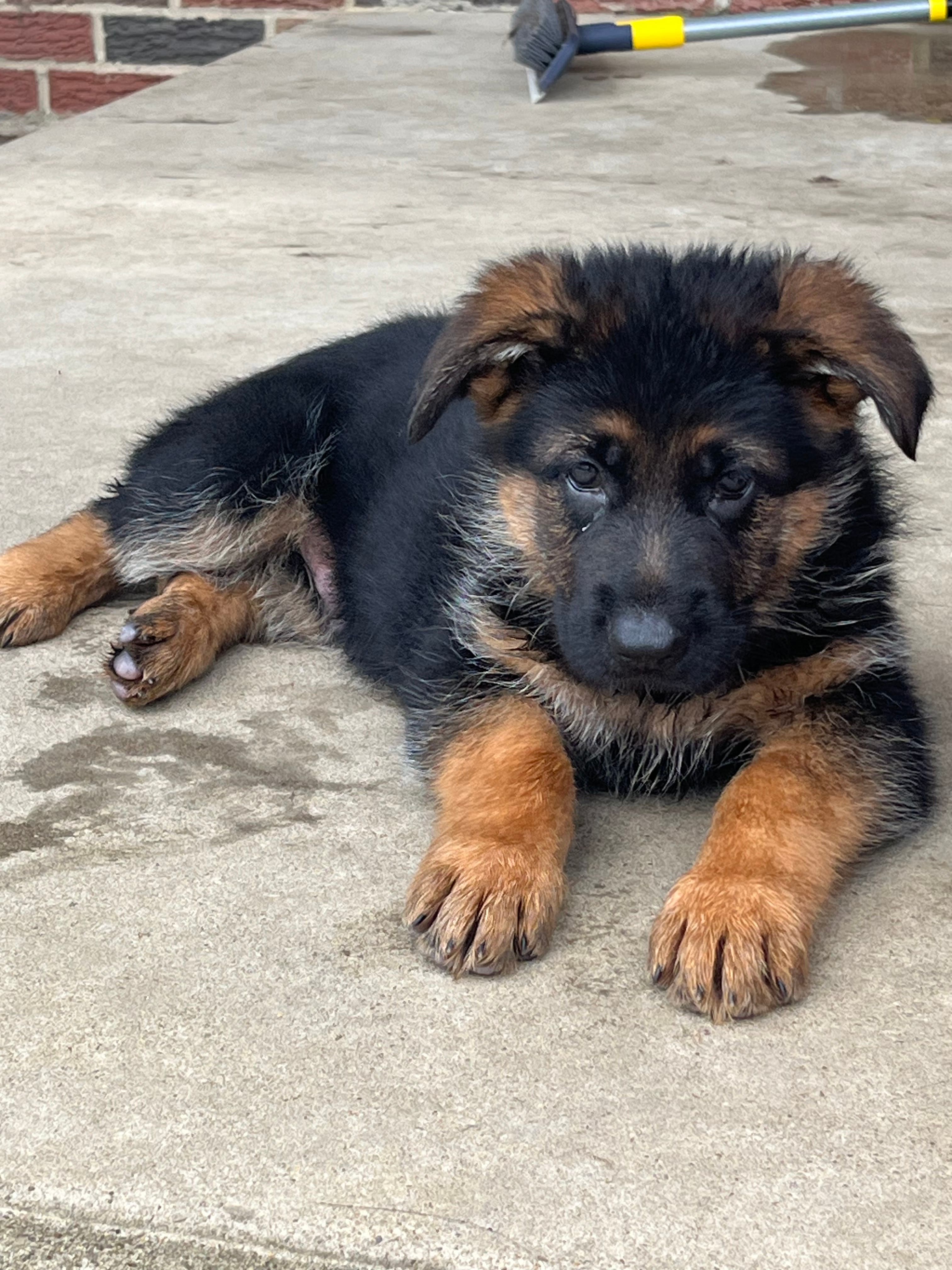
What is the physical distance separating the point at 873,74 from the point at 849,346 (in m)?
8.05

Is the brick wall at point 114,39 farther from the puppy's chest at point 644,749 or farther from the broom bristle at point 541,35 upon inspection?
the puppy's chest at point 644,749

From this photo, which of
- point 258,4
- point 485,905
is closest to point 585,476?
point 485,905

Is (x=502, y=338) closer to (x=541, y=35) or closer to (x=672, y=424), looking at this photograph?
(x=672, y=424)

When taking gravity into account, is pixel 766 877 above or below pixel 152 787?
above

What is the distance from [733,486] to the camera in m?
2.80

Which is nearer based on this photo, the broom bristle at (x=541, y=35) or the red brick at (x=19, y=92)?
the broom bristle at (x=541, y=35)

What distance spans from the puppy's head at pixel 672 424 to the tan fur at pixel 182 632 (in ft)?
2.98

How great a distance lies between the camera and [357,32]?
37.5 ft

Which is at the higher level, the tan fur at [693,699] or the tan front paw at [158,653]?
the tan fur at [693,699]

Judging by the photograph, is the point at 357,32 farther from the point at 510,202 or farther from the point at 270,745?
Answer: the point at 270,745

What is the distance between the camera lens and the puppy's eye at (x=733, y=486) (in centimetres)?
279

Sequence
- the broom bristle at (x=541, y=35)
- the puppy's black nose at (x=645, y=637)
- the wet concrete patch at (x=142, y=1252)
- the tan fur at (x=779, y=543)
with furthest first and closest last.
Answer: the broom bristle at (x=541, y=35) → the tan fur at (x=779, y=543) → the puppy's black nose at (x=645, y=637) → the wet concrete patch at (x=142, y=1252)

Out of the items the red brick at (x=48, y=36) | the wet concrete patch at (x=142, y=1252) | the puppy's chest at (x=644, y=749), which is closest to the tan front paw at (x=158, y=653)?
the puppy's chest at (x=644, y=749)

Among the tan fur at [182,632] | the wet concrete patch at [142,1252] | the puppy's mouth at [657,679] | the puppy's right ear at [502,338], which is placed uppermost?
the puppy's right ear at [502,338]
